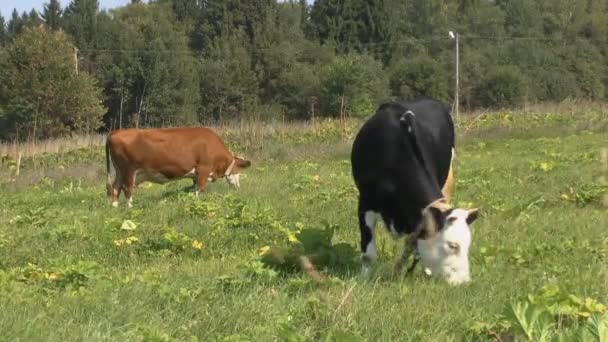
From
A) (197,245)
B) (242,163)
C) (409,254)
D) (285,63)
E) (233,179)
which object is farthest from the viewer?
(285,63)

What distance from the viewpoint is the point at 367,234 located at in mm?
5922

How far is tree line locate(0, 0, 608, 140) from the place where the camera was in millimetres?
45750

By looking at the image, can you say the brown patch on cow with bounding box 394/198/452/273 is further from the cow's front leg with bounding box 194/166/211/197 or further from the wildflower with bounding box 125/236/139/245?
the cow's front leg with bounding box 194/166/211/197

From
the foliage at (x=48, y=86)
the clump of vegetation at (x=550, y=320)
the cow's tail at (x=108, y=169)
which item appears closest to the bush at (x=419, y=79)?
the foliage at (x=48, y=86)

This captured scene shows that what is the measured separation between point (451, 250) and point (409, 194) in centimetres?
86

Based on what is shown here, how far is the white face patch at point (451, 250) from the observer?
16.0 feet

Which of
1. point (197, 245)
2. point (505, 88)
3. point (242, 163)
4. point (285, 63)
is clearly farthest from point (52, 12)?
point (197, 245)

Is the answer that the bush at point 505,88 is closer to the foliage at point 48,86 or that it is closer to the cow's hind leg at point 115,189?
the foliage at point 48,86

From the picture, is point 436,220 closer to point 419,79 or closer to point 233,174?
point 233,174

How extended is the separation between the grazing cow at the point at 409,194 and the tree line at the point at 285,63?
40022mm

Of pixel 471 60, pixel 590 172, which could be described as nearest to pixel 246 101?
pixel 471 60

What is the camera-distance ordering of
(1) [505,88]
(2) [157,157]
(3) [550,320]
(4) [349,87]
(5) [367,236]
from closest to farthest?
(3) [550,320] → (5) [367,236] → (2) [157,157] → (4) [349,87] → (1) [505,88]

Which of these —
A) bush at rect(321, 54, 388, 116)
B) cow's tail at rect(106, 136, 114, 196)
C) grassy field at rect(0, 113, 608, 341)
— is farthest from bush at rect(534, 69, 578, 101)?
cow's tail at rect(106, 136, 114, 196)

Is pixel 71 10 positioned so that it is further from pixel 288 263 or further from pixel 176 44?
pixel 288 263
